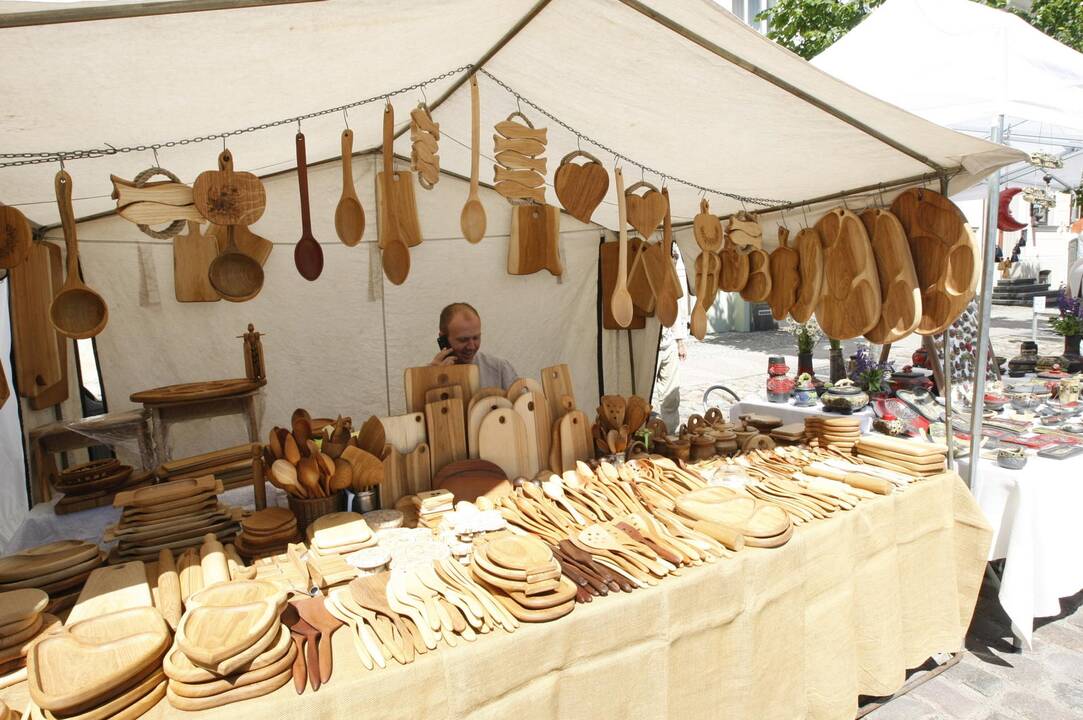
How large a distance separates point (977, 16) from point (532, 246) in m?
2.62

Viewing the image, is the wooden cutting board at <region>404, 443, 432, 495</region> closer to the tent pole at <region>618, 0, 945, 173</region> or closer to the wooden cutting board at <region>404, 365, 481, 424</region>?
the wooden cutting board at <region>404, 365, 481, 424</region>

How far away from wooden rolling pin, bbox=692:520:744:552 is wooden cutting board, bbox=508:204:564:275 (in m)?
1.87

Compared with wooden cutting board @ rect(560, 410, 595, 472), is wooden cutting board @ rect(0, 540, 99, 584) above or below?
below

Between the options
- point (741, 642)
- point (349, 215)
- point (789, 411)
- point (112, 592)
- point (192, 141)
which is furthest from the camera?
point (789, 411)

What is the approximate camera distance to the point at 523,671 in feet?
3.72

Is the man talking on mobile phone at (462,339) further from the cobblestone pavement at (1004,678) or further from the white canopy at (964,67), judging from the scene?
the cobblestone pavement at (1004,678)

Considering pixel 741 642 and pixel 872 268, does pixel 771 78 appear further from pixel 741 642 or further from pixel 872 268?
pixel 741 642

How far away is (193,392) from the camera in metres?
2.70

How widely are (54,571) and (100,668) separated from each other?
1.71 feet

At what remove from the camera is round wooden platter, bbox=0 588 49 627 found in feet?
3.46

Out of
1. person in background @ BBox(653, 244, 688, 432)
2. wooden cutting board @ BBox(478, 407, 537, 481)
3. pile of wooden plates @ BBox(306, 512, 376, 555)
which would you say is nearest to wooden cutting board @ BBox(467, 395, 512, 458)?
wooden cutting board @ BBox(478, 407, 537, 481)

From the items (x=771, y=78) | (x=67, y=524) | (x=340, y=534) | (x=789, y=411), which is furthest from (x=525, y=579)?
(x=789, y=411)

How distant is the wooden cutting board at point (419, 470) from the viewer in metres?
1.79

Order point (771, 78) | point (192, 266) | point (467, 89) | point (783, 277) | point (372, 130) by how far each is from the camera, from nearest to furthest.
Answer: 1. point (771, 78)
2. point (467, 89)
3. point (783, 277)
4. point (372, 130)
5. point (192, 266)
